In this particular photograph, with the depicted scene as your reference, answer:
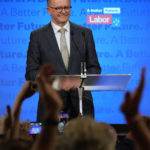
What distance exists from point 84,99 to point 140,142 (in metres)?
2.98

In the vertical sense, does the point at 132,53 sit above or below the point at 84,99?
above

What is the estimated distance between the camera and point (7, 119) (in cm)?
160

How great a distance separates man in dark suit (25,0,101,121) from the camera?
167 inches

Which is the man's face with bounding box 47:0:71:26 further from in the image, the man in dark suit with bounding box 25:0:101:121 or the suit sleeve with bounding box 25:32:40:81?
the suit sleeve with bounding box 25:32:40:81

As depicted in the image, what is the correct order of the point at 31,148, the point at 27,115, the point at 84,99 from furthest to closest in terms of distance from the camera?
1. the point at 27,115
2. the point at 84,99
3. the point at 31,148

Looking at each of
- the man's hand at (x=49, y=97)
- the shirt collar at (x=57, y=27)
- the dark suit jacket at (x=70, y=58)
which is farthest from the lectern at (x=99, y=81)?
the man's hand at (x=49, y=97)

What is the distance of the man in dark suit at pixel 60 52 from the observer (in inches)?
167

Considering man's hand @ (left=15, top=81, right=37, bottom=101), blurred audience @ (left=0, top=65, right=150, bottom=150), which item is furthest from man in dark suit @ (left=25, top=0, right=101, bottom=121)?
blurred audience @ (left=0, top=65, right=150, bottom=150)

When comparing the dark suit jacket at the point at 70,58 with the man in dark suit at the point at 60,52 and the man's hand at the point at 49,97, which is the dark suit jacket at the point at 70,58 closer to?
the man in dark suit at the point at 60,52

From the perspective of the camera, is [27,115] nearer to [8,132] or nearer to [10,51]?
[10,51]

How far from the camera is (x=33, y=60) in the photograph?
432 cm

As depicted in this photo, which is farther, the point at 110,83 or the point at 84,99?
the point at 84,99

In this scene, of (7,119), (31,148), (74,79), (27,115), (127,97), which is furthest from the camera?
(27,115)

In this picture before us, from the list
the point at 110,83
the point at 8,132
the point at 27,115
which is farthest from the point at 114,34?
the point at 8,132
